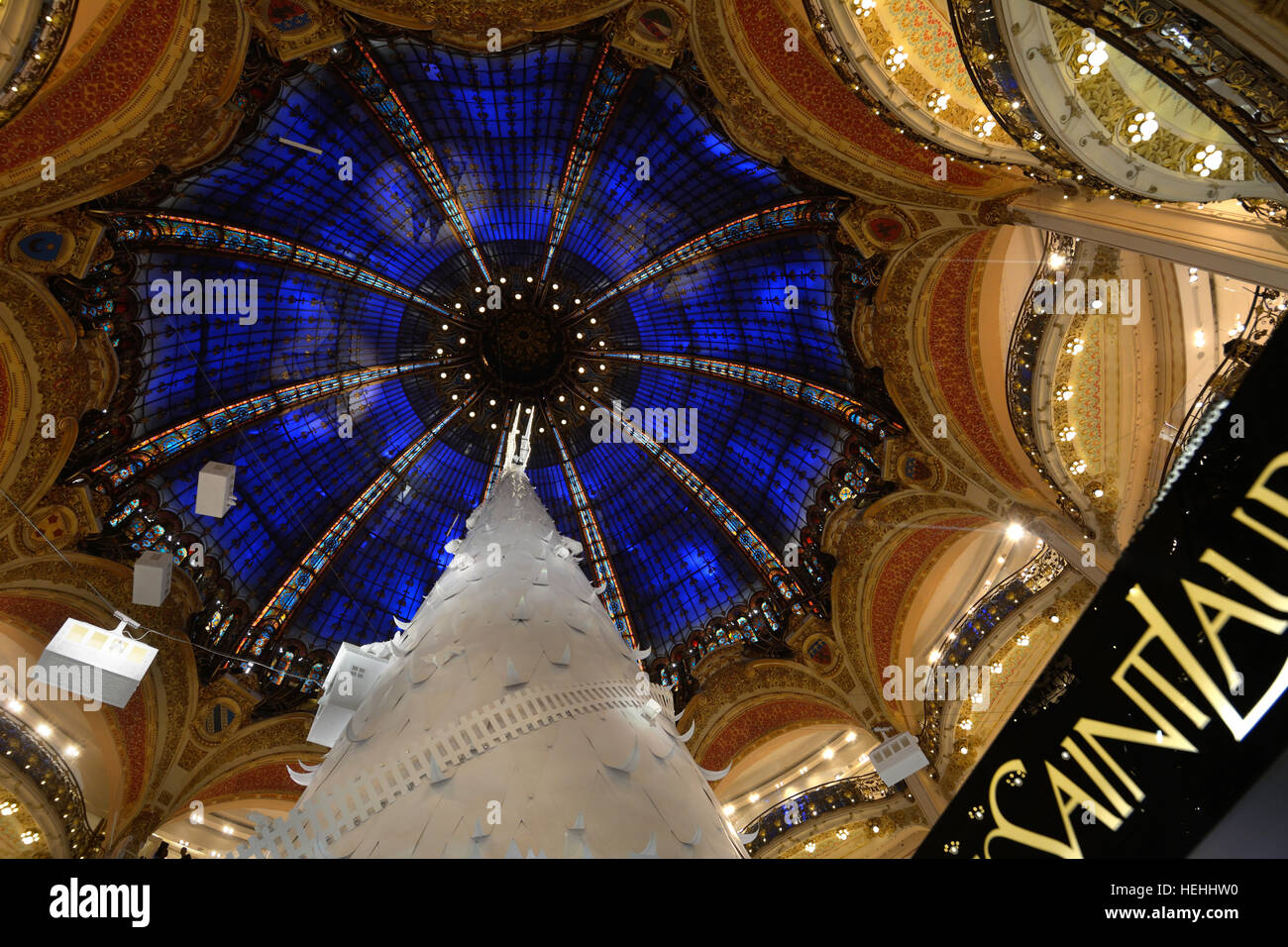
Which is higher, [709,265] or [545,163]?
[545,163]

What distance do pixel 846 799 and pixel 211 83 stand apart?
19.3m

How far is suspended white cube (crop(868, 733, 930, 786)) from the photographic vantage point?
14.7m

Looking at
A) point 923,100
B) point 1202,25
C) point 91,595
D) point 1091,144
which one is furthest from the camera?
point 91,595

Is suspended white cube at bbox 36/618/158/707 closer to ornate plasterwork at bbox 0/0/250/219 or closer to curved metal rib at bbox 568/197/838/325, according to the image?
ornate plasterwork at bbox 0/0/250/219

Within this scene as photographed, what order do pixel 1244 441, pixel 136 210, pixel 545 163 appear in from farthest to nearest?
pixel 545 163 < pixel 136 210 < pixel 1244 441

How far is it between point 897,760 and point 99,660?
15.1m

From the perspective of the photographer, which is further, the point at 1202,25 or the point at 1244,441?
the point at 1202,25

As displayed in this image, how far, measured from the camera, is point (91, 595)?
1584 cm

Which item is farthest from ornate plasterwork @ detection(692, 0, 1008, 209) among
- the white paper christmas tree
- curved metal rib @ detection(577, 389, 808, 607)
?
the white paper christmas tree

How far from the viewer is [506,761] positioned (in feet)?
11.1

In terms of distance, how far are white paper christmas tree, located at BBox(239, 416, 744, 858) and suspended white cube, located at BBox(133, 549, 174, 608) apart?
1085 cm

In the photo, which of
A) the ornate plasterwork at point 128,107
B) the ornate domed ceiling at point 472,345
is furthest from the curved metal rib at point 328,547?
the ornate plasterwork at point 128,107
